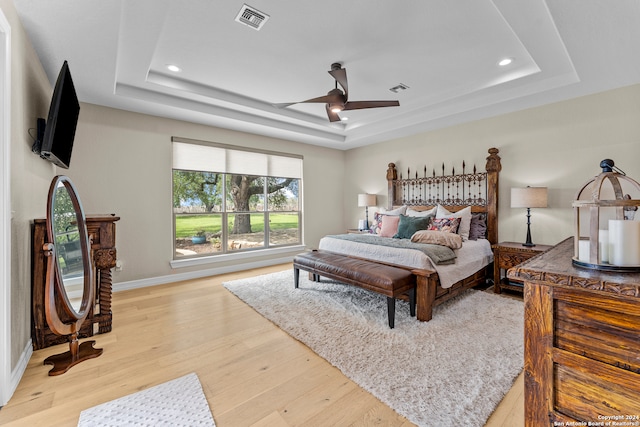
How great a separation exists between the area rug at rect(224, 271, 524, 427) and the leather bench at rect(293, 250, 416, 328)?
285 millimetres

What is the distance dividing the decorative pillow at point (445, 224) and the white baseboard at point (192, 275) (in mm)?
2911

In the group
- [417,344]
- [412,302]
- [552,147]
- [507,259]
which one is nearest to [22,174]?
[417,344]

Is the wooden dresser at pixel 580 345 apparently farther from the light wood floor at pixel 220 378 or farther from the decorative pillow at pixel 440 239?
the decorative pillow at pixel 440 239

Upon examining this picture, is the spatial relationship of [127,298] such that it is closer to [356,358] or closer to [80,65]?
[80,65]

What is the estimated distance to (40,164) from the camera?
255 centimetres

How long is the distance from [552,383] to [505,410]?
89cm

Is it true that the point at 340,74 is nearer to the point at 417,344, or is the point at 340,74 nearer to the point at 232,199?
the point at 417,344

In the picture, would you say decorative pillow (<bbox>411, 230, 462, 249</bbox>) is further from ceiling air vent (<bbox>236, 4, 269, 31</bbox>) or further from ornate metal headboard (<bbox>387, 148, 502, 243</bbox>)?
ceiling air vent (<bbox>236, 4, 269, 31</bbox>)

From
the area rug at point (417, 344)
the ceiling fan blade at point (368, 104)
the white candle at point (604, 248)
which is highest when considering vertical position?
the ceiling fan blade at point (368, 104)

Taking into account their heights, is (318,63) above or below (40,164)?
above

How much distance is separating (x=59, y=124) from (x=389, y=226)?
4063mm

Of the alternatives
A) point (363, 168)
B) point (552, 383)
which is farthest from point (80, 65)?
Result: point (363, 168)

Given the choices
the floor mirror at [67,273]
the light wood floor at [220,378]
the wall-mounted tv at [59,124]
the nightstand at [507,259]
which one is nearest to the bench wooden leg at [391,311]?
the light wood floor at [220,378]

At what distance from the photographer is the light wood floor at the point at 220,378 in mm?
1592
